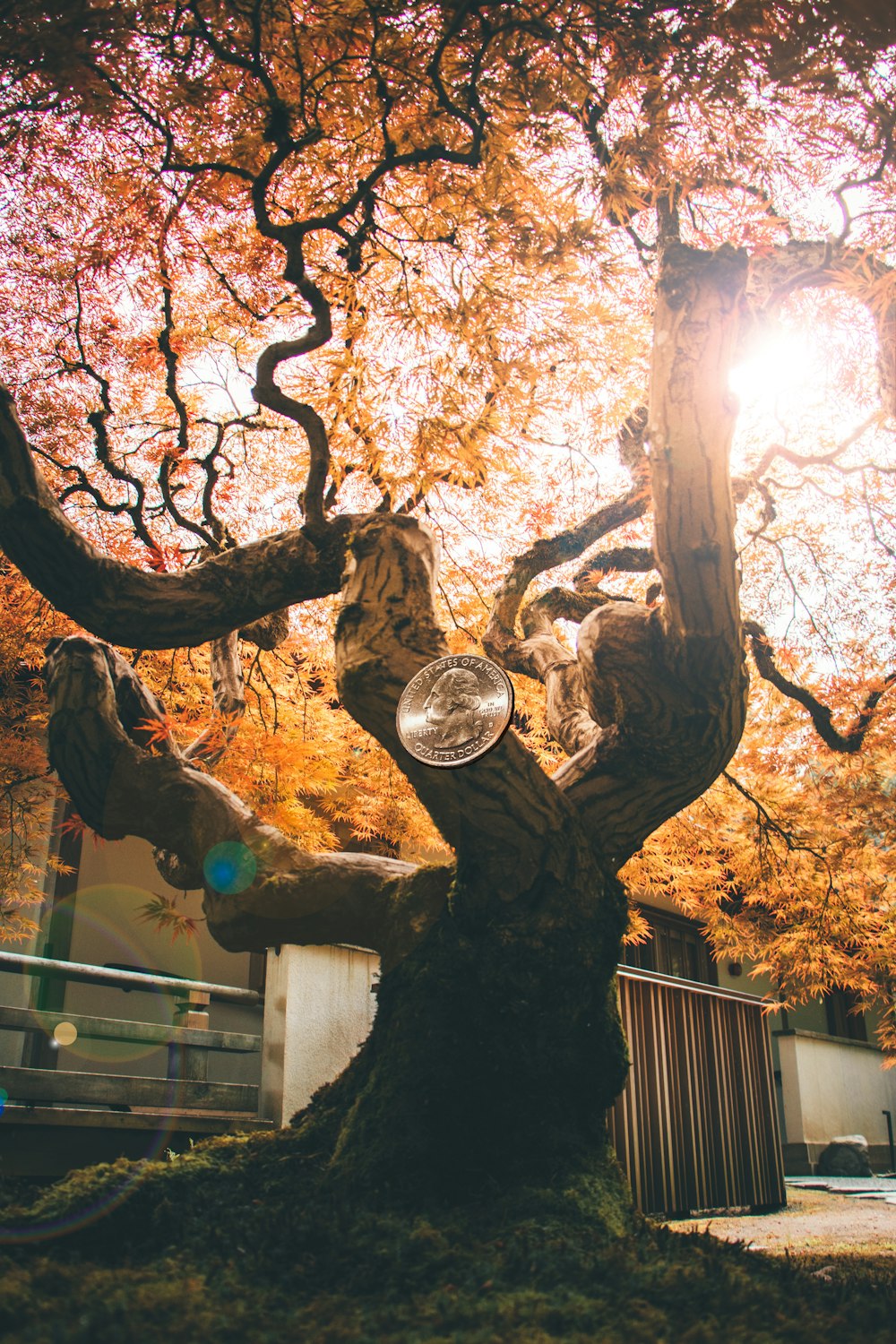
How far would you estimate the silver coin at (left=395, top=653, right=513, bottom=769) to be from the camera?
363 cm

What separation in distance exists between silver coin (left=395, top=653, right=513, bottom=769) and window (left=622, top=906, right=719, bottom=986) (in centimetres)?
975

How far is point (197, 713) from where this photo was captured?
7.18 meters

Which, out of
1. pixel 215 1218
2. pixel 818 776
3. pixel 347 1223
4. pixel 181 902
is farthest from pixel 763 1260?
pixel 181 902

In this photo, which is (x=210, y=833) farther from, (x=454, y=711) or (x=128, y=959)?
(x=128, y=959)

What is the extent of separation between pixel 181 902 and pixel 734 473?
7.71m

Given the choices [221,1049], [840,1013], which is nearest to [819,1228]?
[221,1049]

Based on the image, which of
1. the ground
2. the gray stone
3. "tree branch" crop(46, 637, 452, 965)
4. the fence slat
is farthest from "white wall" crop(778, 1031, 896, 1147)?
"tree branch" crop(46, 637, 452, 965)

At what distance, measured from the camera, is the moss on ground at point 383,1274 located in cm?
253

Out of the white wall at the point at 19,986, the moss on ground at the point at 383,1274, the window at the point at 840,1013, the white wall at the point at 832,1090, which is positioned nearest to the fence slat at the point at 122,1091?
the moss on ground at the point at 383,1274

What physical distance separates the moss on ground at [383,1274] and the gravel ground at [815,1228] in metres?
1.68

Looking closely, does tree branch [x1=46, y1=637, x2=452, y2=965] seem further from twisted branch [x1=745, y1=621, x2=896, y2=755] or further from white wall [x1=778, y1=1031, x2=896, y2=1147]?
Answer: white wall [x1=778, y1=1031, x2=896, y2=1147]

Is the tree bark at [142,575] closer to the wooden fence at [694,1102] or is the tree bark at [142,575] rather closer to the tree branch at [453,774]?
the tree branch at [453,774]

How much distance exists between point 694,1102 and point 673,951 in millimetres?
6975

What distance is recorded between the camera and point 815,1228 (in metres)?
6.93
